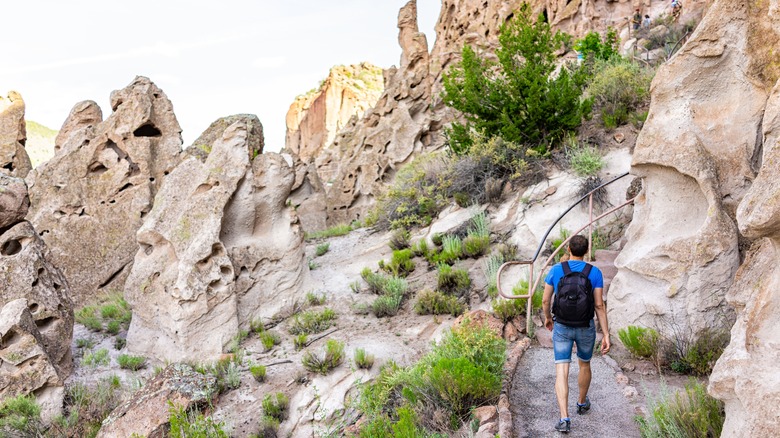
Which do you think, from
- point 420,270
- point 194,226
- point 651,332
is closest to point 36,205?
point 194,226

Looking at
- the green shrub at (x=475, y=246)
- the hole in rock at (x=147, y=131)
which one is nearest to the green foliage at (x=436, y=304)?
the green shrub at (x=475, y=246)

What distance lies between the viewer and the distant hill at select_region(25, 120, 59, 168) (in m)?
35.9

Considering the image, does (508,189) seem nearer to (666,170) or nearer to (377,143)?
(666,170)

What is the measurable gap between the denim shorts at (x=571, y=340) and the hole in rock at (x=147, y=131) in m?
11.1

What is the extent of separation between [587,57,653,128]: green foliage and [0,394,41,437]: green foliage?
10824mm

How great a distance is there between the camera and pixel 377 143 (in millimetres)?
19609

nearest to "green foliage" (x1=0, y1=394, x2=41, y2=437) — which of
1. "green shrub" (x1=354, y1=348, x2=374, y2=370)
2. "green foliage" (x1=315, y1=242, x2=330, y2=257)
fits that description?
"green shrub" (x1=354, y1=348, x2=374, y2=370)

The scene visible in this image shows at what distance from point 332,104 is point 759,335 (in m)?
51.4

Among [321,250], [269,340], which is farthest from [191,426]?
[321,250]

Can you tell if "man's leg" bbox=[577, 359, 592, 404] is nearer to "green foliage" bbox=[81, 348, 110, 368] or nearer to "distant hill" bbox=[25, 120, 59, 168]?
"green foliage" bbox=[81, 348, 110, 368]

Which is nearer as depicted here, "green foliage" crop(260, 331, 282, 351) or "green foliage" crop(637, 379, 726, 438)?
"green foliage" crop(637, 379, 726, 438)

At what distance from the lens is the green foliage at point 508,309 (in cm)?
692

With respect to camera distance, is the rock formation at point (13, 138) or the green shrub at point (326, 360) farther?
the rock formation at point (13, 138)

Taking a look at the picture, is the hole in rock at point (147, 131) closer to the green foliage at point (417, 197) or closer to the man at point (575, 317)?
the green foliage at point (417, 197)
